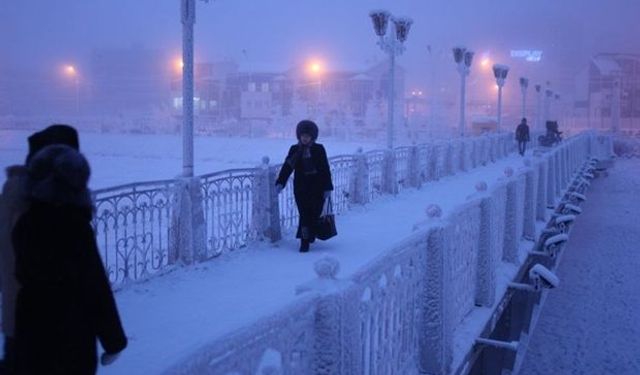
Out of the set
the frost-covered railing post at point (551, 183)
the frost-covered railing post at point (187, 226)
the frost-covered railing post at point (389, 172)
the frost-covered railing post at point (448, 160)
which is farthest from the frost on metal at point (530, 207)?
the frost-covered railing post at point (448, 160)

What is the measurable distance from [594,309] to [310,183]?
614 centimetres

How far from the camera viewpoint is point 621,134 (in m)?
53.1

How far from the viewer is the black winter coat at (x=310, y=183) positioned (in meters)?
8.04

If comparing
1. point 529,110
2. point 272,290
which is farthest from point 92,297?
point 529,110

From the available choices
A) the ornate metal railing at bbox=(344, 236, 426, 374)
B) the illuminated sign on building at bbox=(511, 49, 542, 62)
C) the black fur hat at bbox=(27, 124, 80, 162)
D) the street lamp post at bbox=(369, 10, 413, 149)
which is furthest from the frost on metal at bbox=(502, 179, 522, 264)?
the illuminated sign on building at bbox=(511, 49, 542, 62)

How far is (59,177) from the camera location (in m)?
2.53

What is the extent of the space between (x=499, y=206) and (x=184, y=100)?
405 cm

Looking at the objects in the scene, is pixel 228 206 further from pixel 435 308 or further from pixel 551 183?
pixel 551 183

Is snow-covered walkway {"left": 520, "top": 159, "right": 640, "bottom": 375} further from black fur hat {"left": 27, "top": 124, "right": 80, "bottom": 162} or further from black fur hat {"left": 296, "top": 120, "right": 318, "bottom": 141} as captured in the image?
black fur hat {"left": 27, "top": 124, "right": 80, "bottom": 162}

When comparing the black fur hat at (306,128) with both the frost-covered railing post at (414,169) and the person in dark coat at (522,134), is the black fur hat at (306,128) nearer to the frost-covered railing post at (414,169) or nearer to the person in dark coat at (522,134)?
the frost-covered railing post at (414,169)

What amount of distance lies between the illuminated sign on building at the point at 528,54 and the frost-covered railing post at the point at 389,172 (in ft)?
209

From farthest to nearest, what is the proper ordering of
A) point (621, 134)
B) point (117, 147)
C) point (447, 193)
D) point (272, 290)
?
point (621, 134) < point (117, 147) < point (447, 193) < point (272, 290)

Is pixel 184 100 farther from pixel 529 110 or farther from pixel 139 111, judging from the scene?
pixel 529 110

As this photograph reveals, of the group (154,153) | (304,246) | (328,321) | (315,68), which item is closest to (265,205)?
(304,246)
